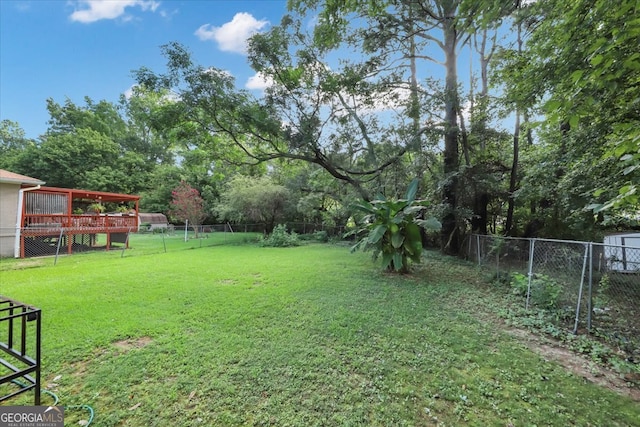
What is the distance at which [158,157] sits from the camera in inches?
1221

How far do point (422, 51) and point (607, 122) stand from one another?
759cm

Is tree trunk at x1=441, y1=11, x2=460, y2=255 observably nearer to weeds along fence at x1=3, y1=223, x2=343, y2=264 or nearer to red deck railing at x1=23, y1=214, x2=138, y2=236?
weeds along fence at x1=3, y1=223, x2=343, y2=264

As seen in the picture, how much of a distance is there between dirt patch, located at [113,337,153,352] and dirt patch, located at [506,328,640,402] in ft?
14.8

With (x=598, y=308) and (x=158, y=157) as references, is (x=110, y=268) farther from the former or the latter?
(x=158, y=157)

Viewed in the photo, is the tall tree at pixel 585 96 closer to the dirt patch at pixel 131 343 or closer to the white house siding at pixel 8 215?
the dirt patch at pixel 131 343

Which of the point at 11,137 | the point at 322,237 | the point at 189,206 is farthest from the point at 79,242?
the point at 11,137

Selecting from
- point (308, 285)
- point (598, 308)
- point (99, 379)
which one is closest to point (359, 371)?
point (99, 379)

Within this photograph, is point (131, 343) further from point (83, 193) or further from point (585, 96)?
point (83, 193)

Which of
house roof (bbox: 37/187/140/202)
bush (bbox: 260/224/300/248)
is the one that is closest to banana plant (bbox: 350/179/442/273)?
bush (bbox: 260/224/300/248)

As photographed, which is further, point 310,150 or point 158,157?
point 158,157

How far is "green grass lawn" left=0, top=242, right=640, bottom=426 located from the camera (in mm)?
1951

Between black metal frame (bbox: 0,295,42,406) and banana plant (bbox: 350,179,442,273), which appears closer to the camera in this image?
black metal frame (bbox: 0,295,42,406)
